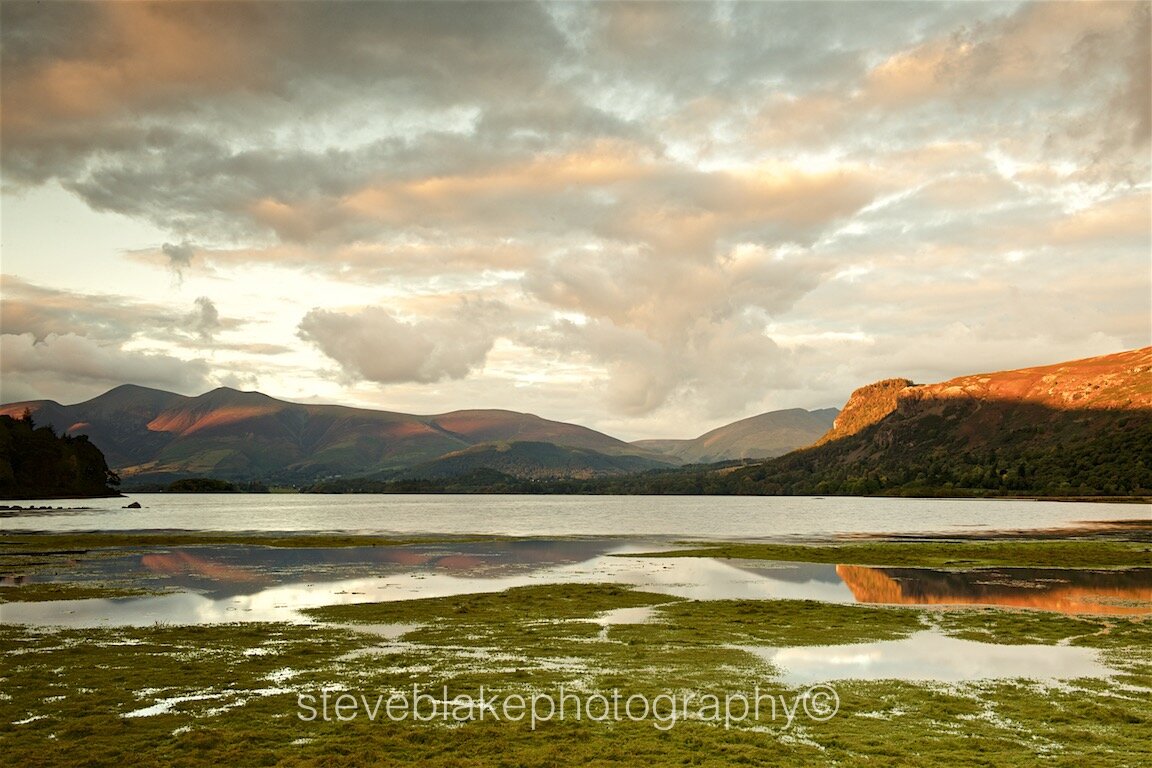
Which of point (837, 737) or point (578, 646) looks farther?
point (578, 646)

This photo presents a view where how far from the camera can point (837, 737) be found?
22172 millimetres

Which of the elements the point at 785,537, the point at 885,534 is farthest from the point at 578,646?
the point at 885,534

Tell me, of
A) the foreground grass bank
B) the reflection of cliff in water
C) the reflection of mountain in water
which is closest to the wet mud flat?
the foreground grass bank

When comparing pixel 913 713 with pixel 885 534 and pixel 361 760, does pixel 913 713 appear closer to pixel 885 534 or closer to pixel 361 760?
pixel 361 760

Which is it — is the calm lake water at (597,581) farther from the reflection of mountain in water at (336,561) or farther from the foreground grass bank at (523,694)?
the foreground grass bank at (523,694)

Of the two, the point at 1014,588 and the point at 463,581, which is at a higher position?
the point at 1014,588

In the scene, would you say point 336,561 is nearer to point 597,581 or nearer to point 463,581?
point 463,581

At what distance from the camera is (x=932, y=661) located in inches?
1303

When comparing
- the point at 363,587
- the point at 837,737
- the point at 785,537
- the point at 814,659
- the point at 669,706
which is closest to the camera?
the point at 837,737

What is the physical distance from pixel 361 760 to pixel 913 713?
1708 centimetres
